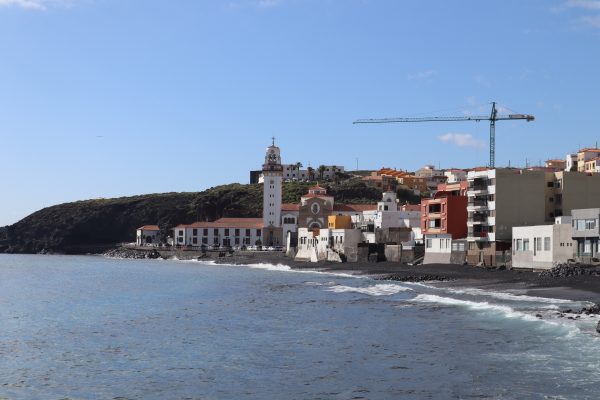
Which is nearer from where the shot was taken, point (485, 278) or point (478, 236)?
point (485, 278)

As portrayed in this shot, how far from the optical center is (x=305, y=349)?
3309 cm

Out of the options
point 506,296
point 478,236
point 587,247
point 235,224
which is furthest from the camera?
point 235,224

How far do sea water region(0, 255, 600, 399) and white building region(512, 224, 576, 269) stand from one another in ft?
54.8

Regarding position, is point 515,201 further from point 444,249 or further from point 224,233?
point 224,233

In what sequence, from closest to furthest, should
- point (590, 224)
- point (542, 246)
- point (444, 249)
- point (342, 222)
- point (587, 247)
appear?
point (590, 224), point (587, 247), point (542, 246), point (444, 249), point (342, 222)

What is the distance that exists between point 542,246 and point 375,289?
18613mm

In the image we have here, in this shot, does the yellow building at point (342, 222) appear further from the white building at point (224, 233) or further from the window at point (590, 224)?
the window at point (590, 224)

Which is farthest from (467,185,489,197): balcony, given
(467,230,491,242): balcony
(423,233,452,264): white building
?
(423,233,452,264): white building

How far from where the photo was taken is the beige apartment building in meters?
84.6

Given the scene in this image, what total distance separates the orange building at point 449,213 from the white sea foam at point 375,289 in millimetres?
24499

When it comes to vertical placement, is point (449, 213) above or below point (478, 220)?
above

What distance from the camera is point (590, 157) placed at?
15438 centimetres

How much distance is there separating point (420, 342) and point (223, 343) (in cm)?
925

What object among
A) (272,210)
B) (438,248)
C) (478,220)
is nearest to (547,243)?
(478,220)
